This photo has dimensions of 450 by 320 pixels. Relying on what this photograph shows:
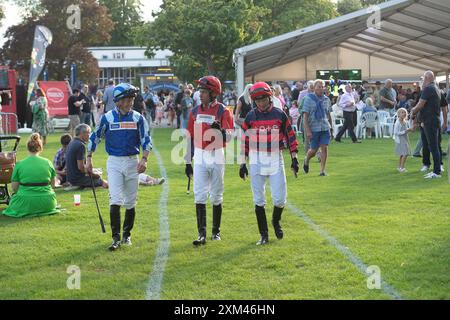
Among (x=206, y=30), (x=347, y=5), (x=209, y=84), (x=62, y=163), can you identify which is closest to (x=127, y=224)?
(x=209, y=84)

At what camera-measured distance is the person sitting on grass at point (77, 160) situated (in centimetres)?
1330

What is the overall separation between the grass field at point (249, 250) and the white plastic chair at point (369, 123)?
13782mm

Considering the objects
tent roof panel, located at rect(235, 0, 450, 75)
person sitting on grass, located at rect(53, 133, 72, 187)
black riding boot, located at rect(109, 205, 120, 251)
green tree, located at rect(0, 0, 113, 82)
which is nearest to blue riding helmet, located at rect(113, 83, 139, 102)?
black riding boot, located at rect(109, 205, 120, 251)

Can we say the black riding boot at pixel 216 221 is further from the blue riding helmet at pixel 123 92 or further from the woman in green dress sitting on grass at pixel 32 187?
the woman in green dress sitting on grass at pixel 32 187

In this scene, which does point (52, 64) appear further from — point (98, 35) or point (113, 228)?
point (113, 228)

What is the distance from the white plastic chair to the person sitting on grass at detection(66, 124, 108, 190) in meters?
15.0

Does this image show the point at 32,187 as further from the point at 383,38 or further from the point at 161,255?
the point at 383,38

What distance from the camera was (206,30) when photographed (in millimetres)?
38500

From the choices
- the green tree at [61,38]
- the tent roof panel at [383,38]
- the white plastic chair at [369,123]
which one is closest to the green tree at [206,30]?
the tent roof panel at [383,38]

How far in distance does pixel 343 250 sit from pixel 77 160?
6.41m

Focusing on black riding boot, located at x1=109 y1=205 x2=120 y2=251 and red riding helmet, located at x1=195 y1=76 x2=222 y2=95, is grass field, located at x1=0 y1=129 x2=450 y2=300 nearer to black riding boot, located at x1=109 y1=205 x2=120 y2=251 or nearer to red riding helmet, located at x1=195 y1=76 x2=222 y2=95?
black riding boot, located at x1=109 y1=205 x2=120 y2=251

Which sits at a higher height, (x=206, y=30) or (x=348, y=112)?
(x=206, y=30)

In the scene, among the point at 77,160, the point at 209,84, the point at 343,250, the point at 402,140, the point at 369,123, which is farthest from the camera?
the point at 369,123
